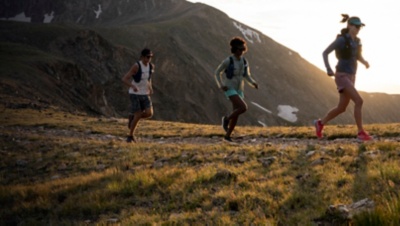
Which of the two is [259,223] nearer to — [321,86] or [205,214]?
[205,214]

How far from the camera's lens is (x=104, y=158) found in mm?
9555

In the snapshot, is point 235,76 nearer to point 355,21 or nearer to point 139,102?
point 139,102

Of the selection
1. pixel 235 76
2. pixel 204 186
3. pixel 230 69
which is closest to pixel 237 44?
pixel 230 69

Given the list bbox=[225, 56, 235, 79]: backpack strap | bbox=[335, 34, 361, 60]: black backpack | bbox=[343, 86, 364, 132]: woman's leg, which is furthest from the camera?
bbox=[225, 56, 235, 79]: backpack strap

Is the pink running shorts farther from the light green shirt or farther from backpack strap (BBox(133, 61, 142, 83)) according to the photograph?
backpack strap (BBox(133, 61, 142, 83))

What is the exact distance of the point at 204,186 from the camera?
6.10m

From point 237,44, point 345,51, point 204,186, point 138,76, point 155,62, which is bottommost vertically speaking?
point 204,186

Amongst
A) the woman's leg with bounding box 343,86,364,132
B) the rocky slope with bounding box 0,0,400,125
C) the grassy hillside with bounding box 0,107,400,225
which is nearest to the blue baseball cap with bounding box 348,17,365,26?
the woman's leg with bounding box 343,86,364,132

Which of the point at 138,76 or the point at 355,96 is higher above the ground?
the point at 138,76

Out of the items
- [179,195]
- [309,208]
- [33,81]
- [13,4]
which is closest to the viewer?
→ [309,208]

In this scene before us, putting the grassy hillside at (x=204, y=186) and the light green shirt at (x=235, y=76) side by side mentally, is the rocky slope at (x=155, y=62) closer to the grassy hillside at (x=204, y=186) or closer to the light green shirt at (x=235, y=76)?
the light green shirt at (x=235, y=76)

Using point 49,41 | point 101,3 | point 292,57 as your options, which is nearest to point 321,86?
point 292,57

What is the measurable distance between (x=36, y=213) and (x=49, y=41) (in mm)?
71052

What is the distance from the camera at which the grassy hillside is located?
471 centimetres
